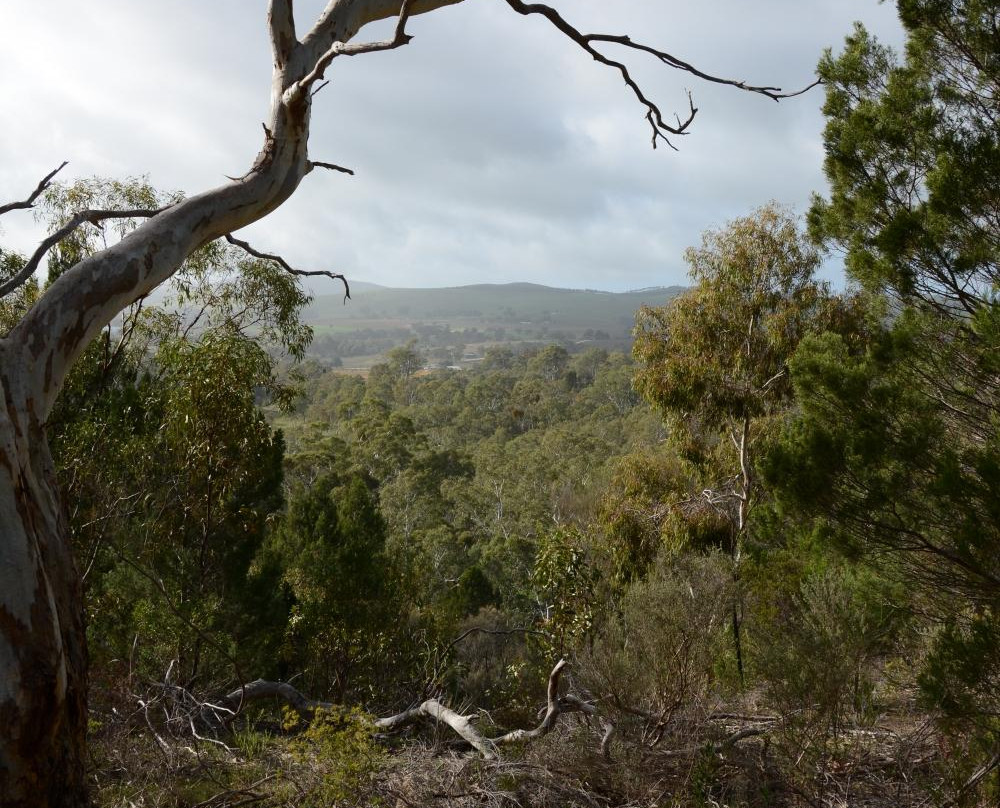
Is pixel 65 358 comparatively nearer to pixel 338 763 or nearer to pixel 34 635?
pixel 34 635

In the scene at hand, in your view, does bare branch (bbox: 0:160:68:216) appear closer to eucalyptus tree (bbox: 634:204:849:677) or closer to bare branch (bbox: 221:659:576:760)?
bare branch (bbox: 221:659:576:760)

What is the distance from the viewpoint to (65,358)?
81.2 inches

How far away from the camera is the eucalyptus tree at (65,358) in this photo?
1.67m

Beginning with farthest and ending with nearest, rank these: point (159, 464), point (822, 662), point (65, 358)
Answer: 1. point (159, 464)
2. point (822, 662)
3. point (65, 358)

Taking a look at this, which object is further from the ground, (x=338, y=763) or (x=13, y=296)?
(x=13, y=296)

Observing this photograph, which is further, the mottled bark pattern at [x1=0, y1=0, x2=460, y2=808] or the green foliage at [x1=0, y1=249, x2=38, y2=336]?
the green foliage at [x1=0, y1=249, x2=38, y2=336]

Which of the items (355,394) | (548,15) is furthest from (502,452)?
(548,15)

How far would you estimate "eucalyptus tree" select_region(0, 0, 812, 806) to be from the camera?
167 centimetres

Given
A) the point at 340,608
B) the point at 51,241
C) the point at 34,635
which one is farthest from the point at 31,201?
the point at 340,608

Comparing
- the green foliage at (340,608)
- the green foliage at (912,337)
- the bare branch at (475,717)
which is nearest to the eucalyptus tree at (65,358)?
the green foliage at (912,337)

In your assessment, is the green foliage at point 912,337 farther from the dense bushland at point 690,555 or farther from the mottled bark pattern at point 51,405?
the mottled bark pattern at point 51,405

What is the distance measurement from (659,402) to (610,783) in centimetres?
644

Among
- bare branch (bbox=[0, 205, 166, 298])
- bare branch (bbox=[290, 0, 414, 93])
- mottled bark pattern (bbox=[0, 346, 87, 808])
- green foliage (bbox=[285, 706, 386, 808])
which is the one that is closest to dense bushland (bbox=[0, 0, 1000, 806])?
green foliage (bbox=[285, 706, 386, 808])

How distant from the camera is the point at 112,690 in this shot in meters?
4.25
